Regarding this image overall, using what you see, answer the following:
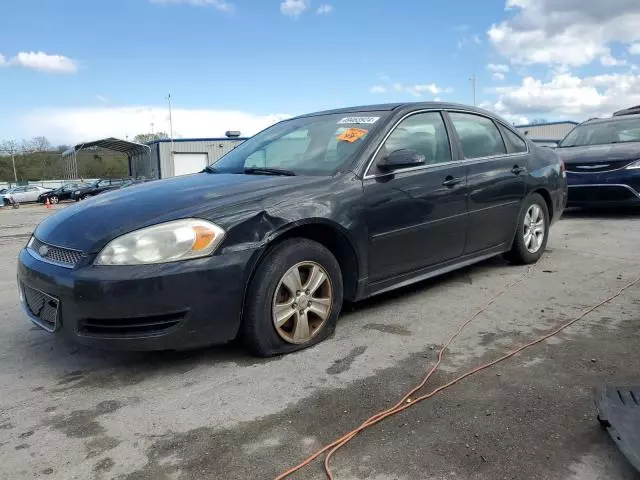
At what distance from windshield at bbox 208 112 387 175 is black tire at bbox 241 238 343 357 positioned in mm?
628

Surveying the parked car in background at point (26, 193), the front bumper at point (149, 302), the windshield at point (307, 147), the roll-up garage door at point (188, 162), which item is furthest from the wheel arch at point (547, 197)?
the roll-up garage door at point (188, 162)

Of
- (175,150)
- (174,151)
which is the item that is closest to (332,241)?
(174,151)

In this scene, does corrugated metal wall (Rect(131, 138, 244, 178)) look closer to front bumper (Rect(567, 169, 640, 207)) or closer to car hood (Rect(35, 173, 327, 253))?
front bumper (Rect(567, 169, 640, 207))

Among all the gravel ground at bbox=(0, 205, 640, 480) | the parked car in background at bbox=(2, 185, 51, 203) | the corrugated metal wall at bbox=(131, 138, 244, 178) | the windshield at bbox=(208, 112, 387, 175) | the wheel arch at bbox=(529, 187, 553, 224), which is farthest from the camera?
the corrugated metal wall at bbox=(131, 138, 244, 178)

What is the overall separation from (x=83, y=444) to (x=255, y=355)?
108 cm

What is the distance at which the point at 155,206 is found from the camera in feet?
10.1

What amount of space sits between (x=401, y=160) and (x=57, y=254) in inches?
84.3

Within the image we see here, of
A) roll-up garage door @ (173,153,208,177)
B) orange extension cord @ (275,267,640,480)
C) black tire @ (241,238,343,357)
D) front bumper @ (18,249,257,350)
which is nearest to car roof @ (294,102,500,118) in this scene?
black tire @ (241,238,343,357)

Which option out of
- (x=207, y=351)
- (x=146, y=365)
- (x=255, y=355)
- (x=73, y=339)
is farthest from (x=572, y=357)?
(x=73, y=339)

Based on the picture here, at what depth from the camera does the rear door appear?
448 centimetres

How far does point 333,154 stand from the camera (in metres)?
3.80

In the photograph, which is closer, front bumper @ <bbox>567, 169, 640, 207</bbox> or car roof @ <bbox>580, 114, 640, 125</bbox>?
front bumper @ <bbox>567, 169, 640, 207</bbox>

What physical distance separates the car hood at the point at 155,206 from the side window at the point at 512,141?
2.35 meters

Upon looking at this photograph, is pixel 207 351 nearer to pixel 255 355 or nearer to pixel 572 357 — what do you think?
pixel 255 355
